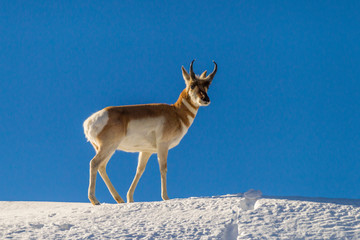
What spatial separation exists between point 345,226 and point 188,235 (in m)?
2.66

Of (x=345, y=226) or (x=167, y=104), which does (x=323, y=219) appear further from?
(x=167, y=104)

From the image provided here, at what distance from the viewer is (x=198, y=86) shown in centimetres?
1155

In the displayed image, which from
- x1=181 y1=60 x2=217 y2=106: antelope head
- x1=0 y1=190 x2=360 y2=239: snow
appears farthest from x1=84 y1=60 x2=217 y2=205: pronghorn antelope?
x1=0 y1=190 x2=360 y2=239: snow

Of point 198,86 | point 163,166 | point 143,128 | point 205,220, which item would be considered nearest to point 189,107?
point 198,86

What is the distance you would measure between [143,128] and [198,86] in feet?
5.52

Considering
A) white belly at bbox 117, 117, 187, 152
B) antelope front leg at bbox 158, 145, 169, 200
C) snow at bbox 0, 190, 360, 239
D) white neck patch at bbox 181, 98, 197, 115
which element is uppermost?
white neck patch at bbox 181, 98, 197, 115

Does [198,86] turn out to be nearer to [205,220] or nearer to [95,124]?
[95,124]

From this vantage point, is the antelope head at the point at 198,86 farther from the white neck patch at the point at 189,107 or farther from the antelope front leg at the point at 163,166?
the antelope front leg at the point at 163,166

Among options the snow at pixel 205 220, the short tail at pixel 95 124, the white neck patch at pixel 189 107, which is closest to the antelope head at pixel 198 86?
the white neck patch at pixel 189 107

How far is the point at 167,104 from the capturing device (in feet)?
39.3

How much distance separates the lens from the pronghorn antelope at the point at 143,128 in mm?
10820

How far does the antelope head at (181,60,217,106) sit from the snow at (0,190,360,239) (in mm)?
2733

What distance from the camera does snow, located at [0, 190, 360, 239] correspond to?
307 inches

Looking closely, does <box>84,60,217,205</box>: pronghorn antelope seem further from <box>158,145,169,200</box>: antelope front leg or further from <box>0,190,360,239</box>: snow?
<box>0,190,360,239</box>: snow
